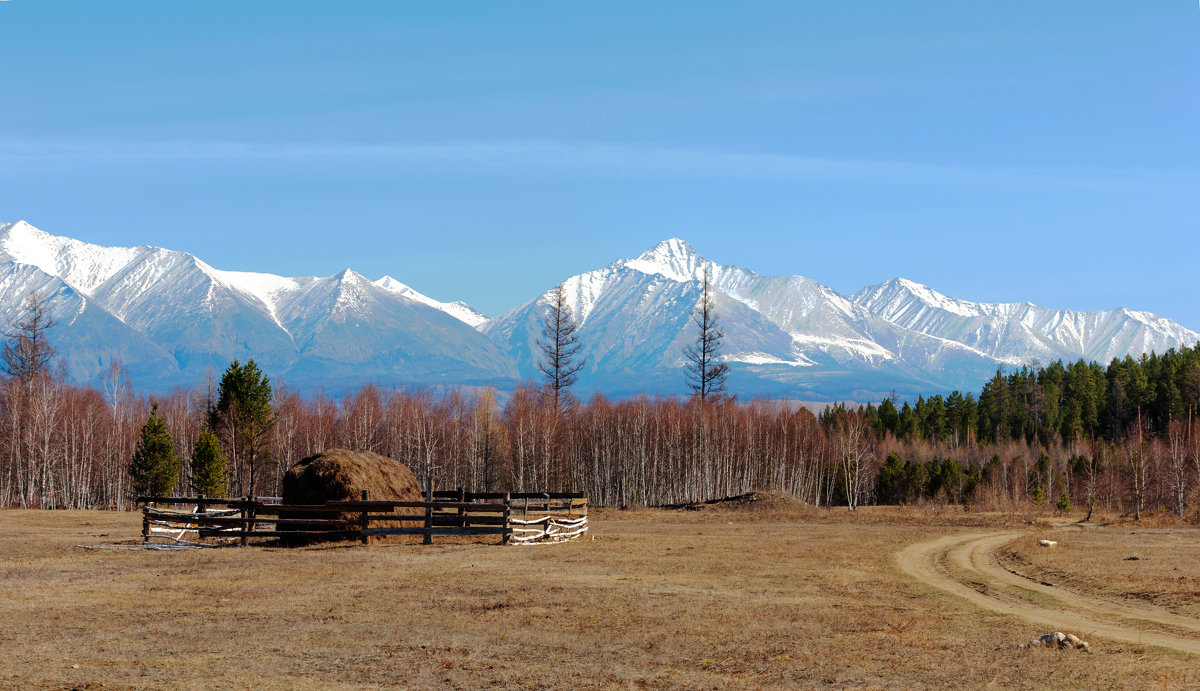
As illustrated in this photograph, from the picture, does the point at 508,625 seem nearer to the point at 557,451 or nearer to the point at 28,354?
the point at 557,451

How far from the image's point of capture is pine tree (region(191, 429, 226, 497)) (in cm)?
6394

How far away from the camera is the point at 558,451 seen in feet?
360

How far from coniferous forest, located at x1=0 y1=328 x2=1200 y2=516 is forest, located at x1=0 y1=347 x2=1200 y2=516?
26cm

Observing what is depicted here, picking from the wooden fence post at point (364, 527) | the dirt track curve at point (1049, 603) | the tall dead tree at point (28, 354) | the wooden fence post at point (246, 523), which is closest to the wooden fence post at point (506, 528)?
the wooden fence post at point (364, 527)

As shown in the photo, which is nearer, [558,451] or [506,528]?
[506,528]

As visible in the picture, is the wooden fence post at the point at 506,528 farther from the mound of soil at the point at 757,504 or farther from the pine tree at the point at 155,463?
the pine tree at the point at 155,463

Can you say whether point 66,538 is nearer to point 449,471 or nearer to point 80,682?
point 80,682

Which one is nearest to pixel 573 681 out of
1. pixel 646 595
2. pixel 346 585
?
pixel 646 595

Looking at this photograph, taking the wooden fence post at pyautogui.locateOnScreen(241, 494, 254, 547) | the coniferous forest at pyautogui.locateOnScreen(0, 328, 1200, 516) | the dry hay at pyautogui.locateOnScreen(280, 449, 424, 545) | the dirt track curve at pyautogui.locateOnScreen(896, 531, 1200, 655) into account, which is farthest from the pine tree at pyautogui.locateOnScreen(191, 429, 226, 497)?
the dirt track curve at pyautogui.locateOnScreen(896, 531, 1200, 655)

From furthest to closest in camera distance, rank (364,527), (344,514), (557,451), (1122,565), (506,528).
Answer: (557,451) → (506,528) → (344,514) → (364,527) → (1122,565)

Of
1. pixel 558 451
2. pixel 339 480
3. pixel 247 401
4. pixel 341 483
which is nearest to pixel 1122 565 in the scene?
A: pixel 341 483

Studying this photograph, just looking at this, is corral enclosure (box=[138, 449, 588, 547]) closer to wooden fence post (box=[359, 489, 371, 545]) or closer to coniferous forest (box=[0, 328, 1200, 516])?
wooden fence post (box=[359, 489, 371, 545])

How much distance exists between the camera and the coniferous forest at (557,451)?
79125 millimetres

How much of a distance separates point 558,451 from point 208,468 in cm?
4997
